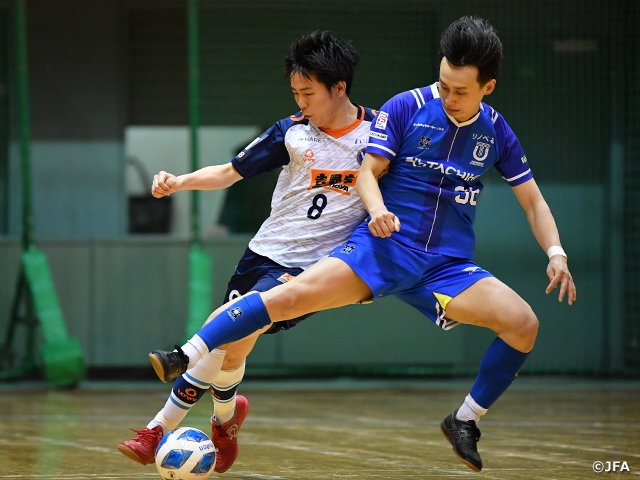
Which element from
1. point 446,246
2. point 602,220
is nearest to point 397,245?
point 446,246

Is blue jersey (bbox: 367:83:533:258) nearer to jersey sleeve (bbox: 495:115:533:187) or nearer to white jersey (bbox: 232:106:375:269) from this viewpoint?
jersey sleeve (bbox: 495:115:533:187)

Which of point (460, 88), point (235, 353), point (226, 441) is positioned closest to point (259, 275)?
point (235, 353)

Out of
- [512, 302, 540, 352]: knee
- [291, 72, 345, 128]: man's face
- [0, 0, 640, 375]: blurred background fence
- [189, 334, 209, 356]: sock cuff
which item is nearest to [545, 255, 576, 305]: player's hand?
[512, 302, 540, 352]: knee

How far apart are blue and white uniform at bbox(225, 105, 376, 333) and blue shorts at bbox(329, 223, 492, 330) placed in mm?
216

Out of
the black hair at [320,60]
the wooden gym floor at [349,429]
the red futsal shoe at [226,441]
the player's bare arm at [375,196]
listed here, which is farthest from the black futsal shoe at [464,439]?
the black hair at [320,60]

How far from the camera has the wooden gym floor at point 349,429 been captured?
15.6ft

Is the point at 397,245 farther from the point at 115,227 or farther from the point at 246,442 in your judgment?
the point at 115,227

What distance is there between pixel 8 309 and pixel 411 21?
17.2ft

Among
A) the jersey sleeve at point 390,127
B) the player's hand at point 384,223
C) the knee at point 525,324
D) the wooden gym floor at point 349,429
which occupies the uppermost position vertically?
the jersey sleeve at point 390,127

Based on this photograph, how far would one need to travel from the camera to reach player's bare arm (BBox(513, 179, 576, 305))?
4.33 m

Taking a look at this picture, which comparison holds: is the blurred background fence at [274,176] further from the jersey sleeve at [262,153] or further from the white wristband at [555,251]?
the white wristband at [555,251]

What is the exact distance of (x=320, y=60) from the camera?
177 inches

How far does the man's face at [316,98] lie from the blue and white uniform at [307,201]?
0.10 metres

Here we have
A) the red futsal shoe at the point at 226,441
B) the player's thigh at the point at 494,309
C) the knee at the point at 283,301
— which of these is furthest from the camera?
the red futsal shoe at the point at 226,441
